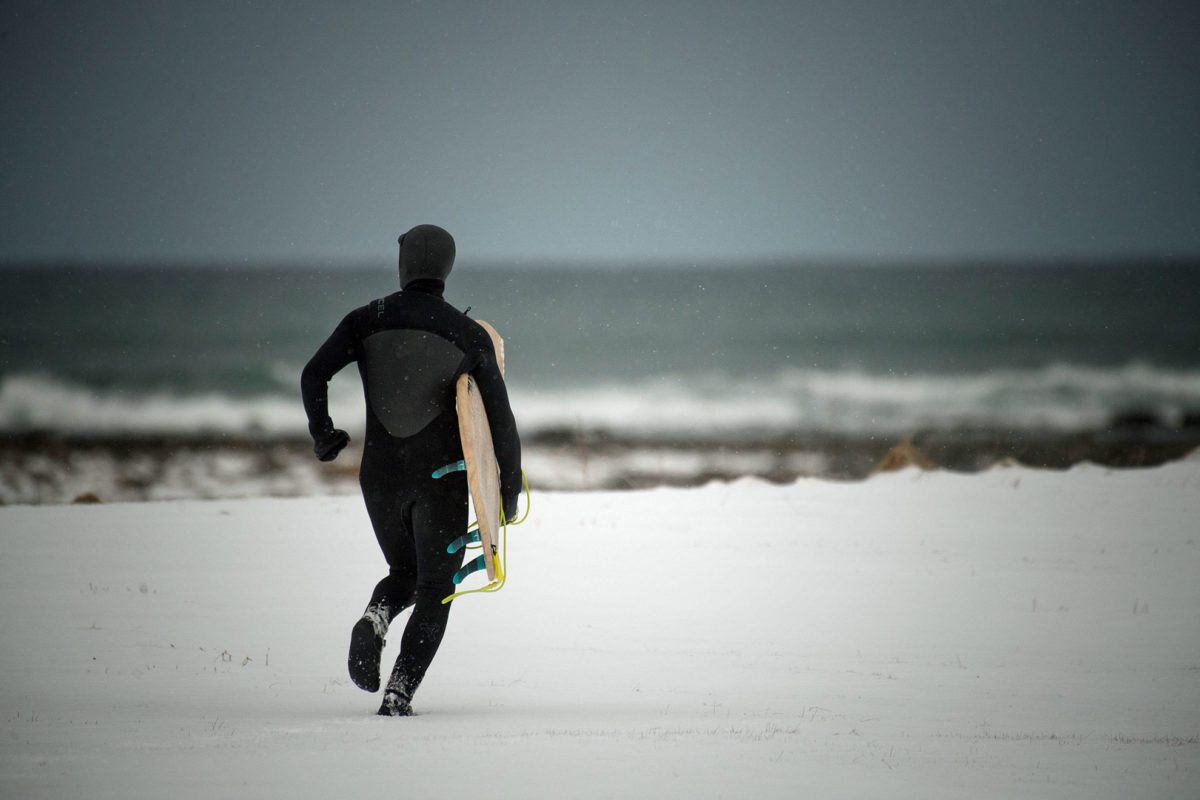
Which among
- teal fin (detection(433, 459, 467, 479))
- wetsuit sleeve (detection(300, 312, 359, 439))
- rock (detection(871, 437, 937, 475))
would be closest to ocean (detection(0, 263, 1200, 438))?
rock (detection(871, 437, 937, 475))

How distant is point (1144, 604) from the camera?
8.22 metres

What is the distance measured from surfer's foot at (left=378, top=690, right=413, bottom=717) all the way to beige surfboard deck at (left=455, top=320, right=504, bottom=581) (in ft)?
1.83

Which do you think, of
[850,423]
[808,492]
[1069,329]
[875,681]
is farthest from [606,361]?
[875,681]

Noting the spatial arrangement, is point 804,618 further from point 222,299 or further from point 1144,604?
point 222,299

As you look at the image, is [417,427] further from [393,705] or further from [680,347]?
[680,347]

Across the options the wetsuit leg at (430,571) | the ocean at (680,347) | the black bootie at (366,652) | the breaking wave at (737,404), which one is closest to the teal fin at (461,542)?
the wetsuit leg at (430,571)

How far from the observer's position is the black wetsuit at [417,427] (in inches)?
177

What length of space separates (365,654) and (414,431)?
0.83m

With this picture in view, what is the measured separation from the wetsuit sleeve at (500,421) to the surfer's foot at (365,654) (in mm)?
714

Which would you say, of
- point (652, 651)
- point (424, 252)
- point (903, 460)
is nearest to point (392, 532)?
point (424, 252)

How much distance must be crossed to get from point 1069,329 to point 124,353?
102 ft

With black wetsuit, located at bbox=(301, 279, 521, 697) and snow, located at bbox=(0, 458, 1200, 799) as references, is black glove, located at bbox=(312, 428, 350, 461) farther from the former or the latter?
snow, located at bbox=(0, 458, 1200, 799)

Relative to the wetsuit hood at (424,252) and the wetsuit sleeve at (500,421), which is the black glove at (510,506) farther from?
the wetsuit hood at (424,252)

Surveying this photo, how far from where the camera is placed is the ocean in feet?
88.0
